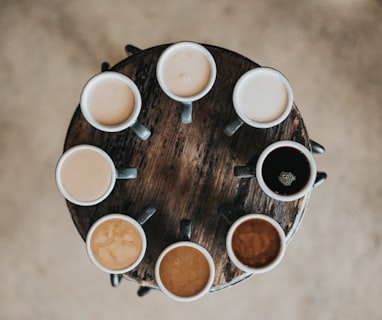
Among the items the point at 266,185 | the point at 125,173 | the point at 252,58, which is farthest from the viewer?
the point at 252,58

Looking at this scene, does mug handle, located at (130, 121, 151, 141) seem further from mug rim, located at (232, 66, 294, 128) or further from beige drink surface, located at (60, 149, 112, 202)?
mug rim, located at (232, 66, 294, 128)

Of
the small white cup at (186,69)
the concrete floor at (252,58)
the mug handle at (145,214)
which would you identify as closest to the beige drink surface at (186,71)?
the small white cup at (186,69)

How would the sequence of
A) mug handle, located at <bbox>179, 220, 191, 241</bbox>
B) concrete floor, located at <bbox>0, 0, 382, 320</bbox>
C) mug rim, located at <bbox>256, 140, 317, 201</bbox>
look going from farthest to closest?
concrete floor, located at <bbox>0, 0, 382, 320</bbox> → mug handle, located at <bbox>179, 220, 191, 241</bbox> → mug rim, located at <bbox>256, 140, 317, 201</bbox>

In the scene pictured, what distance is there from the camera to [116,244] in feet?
4.07

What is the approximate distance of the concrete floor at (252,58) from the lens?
205cm

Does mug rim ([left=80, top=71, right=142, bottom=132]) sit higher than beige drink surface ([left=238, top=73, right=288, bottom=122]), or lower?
lower

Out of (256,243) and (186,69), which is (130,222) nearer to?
(256,243)

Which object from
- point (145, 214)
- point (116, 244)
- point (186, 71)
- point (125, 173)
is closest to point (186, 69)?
point (186, 71)

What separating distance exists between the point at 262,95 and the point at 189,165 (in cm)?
35

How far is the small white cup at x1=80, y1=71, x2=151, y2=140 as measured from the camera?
4.10 ft

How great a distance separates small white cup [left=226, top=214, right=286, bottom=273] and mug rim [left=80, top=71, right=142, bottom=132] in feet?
1.50

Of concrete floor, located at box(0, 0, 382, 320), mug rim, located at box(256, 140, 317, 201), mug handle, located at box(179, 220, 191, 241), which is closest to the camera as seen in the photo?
mug rim, located at box(256, 140, 317, 201)

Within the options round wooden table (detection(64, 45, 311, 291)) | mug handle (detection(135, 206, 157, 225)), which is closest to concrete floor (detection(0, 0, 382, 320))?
round wooden table (detection(64, 45, 311, 291))

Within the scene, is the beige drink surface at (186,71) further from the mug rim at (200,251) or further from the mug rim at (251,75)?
the mug rim at (200,251)
